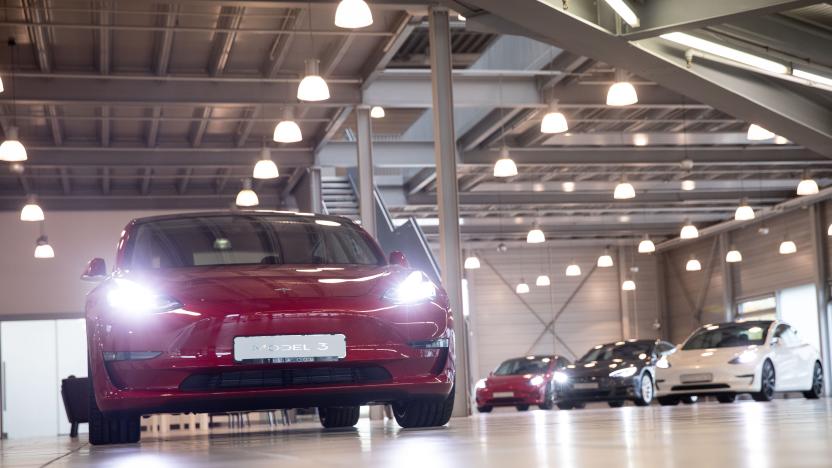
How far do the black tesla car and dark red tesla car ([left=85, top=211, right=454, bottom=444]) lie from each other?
14861mm

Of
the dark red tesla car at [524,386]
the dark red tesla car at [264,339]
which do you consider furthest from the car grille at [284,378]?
the dark red tesla car at [524,386]

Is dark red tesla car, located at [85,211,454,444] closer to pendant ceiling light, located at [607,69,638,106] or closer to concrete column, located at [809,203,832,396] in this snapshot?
pendant ceiling light, located at [607,69,638,106]

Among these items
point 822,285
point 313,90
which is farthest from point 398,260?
point 822,285

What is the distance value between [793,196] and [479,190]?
30.4 ft

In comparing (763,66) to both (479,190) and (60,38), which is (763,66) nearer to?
(60,38)

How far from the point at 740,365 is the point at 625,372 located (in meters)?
3.75

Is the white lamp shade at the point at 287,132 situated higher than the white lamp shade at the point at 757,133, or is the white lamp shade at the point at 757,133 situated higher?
the white lamp shade at the point at 287,132

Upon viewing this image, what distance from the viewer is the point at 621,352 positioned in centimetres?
2172

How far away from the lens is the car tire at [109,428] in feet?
20.8

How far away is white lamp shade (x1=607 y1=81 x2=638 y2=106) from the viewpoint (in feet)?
44.9

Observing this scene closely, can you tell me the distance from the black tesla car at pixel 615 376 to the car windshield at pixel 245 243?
14060 millimetres

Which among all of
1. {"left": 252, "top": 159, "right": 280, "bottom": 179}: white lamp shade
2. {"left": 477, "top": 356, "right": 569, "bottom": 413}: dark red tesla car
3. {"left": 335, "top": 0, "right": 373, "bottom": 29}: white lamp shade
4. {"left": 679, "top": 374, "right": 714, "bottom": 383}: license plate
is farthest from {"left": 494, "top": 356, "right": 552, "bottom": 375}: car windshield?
{"left": 335, "top": 0, "right": 373, "bottom": 29}: white lamp shade

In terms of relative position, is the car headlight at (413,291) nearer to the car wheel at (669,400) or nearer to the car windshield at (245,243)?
the car windshield at (245,243)

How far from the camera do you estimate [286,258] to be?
687cm
